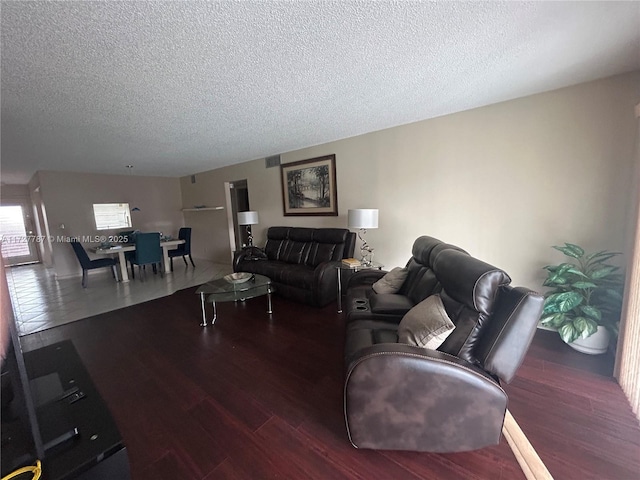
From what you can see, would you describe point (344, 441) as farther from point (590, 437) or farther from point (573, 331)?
point (573, 331)

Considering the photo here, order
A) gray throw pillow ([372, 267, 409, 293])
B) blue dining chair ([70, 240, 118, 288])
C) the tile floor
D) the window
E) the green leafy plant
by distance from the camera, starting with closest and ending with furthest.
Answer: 1. the green leafy plant
2. gray throw pillow ([372, 267, 409, 293])
3. the tile floor
4. blue dining chair ([70, 240, 118, 288])
5. the window

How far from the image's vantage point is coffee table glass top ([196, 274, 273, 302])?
2.97 metres

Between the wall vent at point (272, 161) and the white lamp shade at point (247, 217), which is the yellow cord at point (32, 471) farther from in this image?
the wall vent at point (272, 161)

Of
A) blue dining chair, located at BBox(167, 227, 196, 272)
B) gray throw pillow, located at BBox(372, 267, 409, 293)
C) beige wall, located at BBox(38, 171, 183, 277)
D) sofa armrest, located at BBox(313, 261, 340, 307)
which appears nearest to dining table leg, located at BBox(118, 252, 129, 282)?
blue dining chair, located at BBox(167, 227, 196, 272)

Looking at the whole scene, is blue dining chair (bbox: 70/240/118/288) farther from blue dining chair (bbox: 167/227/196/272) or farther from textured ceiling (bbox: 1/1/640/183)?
textured ceiling (bbox: 1/1/640/183)

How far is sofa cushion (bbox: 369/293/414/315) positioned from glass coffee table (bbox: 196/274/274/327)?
1501 millimetres

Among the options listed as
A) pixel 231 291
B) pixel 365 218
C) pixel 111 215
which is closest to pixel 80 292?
pixel 111 215

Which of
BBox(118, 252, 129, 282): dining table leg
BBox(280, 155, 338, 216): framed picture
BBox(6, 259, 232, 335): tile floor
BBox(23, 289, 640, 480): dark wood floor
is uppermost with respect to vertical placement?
BBox(280, 155, 338, 216): framed picture

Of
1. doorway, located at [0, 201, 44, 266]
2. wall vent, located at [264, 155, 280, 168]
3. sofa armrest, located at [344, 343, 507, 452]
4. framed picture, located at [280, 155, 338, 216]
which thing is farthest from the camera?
doorway, located at [0, 201, 44, 266]

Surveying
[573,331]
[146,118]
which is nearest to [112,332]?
[146,118]

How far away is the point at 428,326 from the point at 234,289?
236cm

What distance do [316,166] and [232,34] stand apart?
109 inches

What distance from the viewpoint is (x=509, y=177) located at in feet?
8.63

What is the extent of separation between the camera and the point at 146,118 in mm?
2676
